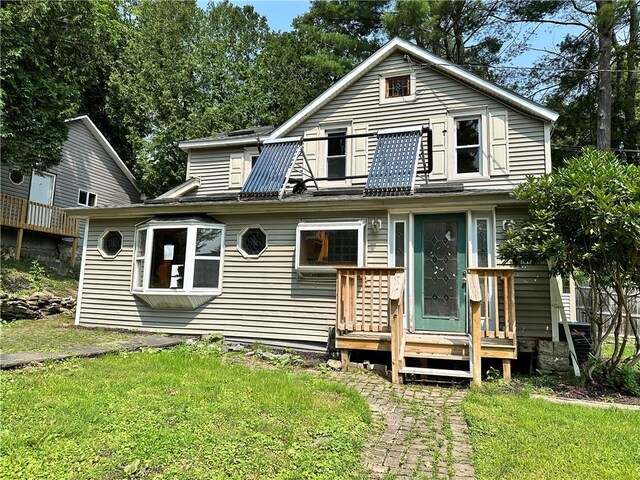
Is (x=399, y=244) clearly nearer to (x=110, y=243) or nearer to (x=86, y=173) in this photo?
(x=110, y=243)

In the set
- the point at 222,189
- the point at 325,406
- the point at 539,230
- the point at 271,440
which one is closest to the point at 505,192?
the point at 539,230

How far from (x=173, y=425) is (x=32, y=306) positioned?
30.6ft

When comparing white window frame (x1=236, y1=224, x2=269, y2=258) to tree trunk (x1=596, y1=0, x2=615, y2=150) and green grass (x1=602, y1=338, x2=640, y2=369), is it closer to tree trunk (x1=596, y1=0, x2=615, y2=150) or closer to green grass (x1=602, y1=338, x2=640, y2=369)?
green grass (x1=602, y1=338, x2=640, y2=369)

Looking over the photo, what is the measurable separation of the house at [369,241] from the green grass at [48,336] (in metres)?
0.55

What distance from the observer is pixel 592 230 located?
4727 mm

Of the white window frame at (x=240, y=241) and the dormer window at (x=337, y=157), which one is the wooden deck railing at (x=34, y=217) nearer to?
the white window frame at (x=240, y=241)

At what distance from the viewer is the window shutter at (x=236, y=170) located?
11906 mm

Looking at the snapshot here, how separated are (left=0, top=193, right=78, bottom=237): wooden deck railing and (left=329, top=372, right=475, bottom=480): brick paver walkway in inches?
454

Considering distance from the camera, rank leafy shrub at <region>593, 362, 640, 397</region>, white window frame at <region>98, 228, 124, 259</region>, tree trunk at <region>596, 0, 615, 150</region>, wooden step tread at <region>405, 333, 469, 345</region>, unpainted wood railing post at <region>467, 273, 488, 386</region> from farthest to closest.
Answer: tree trunk at <region>596, 0, 615, 150</region> < white window frame at <region>98, 228, 124, 259</region> < wooden step tread at <region>405, 333, 469, 345</region> < unpainted wood railing post at <region>467, 273, 488, 386</region> < leafy shrub at <region>593, 362, 640, 397</region>

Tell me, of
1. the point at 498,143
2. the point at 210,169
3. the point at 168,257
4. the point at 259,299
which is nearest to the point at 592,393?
the point at 259,299

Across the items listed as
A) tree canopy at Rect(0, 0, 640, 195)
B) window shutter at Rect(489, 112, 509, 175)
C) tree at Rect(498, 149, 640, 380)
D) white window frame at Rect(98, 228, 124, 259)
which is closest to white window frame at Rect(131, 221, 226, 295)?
white window frame at Rect(98, 228, 124, 259)

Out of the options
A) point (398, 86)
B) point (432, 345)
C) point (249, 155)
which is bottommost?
point (432, 345)

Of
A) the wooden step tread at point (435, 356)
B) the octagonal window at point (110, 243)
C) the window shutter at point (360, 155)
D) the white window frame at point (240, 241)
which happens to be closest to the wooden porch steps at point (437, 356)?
the wooden step tread at point (435, 356)

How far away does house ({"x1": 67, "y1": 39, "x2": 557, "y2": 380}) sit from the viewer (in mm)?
6168
